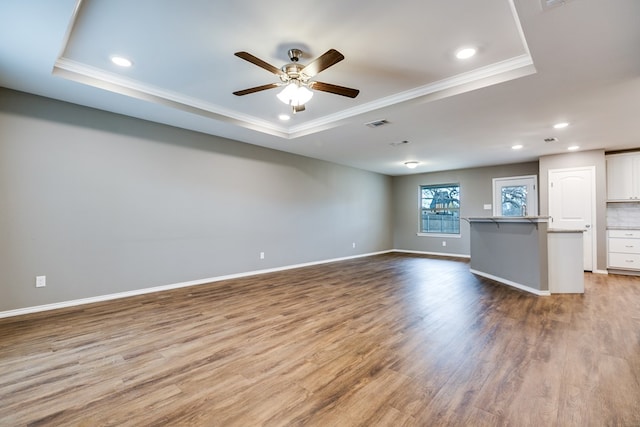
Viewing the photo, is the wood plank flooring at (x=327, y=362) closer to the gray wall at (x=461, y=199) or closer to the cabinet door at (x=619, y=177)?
the cabinet door at (x=619, y=177)

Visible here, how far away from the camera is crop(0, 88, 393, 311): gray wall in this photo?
329 cm

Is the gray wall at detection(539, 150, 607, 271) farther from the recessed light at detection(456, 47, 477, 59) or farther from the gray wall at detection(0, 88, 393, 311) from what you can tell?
the gray wall at detection(0, 88, 393, 311)

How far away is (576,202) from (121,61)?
7939 mm

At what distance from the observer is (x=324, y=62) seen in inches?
91.4

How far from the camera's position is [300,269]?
610 cm

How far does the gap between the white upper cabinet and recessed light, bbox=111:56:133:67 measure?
27.1 ft

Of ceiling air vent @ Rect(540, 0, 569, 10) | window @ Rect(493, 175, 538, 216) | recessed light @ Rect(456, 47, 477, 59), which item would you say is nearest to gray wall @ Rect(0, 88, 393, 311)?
recessed light @ Rect(456, 47, 477, 59)

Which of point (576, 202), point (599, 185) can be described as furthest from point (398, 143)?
point (599, 185)

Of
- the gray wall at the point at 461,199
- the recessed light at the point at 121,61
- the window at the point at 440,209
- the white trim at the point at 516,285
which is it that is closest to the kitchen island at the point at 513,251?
the white trim at the point at 516,285

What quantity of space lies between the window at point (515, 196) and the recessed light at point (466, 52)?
539 cm

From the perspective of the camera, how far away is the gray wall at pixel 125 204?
10.8 ft

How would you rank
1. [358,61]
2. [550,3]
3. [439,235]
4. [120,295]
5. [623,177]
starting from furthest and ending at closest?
[439,235], [623,177], [120,295], [358,61], [550,3]

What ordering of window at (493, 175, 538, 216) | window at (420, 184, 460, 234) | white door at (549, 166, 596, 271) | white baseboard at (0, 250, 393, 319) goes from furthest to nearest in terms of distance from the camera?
1. window at (420, 184, 460, 234)
2. window at (493, 175, 538, 216)
3. white door at (549, 166, 596, 271)
4. white baseboard at (0, 250, 393, 319)

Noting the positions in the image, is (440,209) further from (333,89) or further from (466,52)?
(333,89)
